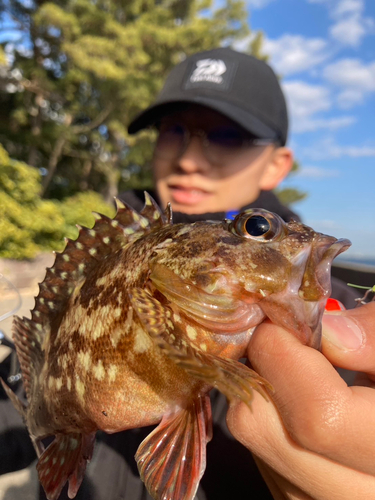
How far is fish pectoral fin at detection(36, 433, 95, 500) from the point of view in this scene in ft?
5.92

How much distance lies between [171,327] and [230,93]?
11.0 feet

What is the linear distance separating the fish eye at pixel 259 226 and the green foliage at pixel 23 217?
37.3ft

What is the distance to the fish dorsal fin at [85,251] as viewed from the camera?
1894 millimetres

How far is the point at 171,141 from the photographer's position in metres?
4.14

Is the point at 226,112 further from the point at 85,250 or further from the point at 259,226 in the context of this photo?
the point at 259,226

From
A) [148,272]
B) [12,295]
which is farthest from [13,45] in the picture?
[148,272]

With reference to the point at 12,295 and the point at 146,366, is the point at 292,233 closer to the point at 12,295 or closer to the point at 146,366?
the point at 146,366

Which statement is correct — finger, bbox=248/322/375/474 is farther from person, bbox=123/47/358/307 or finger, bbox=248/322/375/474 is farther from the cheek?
the cheek

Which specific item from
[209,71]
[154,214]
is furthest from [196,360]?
[209,71]

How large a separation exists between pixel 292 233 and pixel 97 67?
1675 cm

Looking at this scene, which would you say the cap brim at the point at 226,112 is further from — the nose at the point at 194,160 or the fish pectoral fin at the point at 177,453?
the fish pectoral fin at the point at 177,453

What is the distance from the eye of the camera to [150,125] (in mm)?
4477

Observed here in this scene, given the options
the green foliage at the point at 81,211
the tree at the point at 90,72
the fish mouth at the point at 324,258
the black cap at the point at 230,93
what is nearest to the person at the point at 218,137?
the black cap at the point at 230,93

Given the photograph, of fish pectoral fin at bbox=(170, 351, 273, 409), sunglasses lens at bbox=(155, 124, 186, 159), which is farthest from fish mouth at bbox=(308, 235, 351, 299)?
sunglasses lens at bbox=(155, 124, 186, 159)
